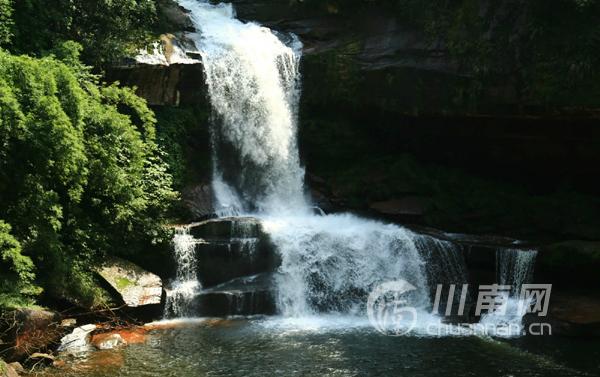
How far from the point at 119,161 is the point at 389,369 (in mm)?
7857

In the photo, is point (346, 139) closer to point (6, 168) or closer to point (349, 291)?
point (349, 291)

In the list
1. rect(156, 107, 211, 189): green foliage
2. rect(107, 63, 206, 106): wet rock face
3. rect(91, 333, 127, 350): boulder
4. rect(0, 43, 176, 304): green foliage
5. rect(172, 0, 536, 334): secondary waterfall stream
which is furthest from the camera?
rect(156, 107, 211, 189): green foliage

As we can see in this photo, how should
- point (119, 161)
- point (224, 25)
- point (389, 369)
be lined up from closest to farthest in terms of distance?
point (389, 369)
point (119, 161)
point (224, 25)

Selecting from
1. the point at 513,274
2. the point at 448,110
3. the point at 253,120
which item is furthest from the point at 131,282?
the point at 448,110

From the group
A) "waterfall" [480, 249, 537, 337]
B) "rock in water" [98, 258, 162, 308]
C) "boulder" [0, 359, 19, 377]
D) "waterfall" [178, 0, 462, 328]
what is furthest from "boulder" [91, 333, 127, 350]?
"waterfall" [480, 249, 537, 337]

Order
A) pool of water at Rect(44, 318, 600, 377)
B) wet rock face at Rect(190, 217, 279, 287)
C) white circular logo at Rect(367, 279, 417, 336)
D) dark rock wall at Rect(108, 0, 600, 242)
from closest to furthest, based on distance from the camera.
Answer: pool of water at Rect(44, 318, 600, 377) → white circular logo at Rect(367, 279, 417, 336) → wet rock face at Rect(190, 217, 279, 287) → dark rock wall at Rect(108, 0, 600, 242)

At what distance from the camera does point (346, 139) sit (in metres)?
20.4

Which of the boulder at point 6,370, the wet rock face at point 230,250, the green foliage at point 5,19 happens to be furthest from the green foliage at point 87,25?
the boulder at point 6,370

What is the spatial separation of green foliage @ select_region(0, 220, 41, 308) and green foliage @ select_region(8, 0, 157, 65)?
578 centimetres

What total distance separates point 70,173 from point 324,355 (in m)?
6.28

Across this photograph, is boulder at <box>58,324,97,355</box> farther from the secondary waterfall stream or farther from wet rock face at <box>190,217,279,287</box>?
the secondary waterfall stream

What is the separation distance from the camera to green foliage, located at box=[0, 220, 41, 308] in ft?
35.6

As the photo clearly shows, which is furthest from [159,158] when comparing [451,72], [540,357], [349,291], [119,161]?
[540,357]

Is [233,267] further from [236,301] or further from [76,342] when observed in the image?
→ [76,342]
